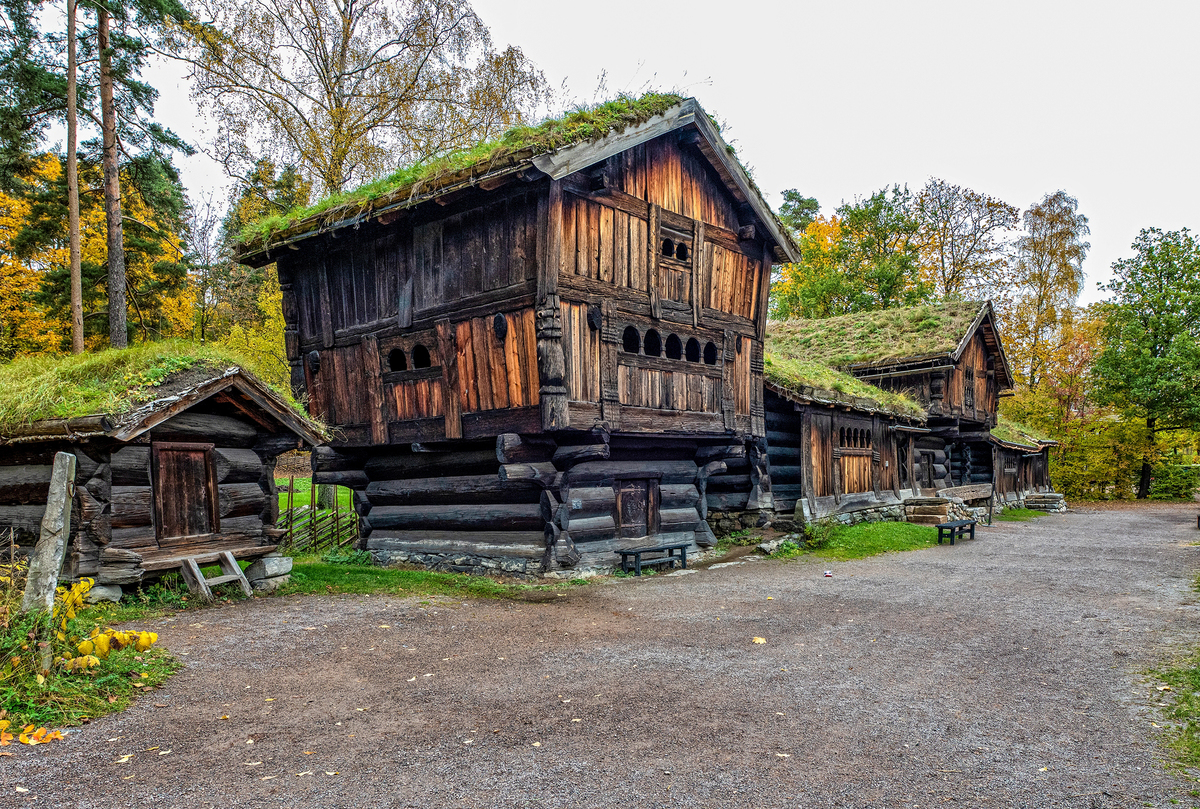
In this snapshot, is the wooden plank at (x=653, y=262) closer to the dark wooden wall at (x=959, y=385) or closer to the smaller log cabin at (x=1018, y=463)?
the dark wooden wall at (x=959, y=385)

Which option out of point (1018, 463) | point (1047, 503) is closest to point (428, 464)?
point (1047, 503)

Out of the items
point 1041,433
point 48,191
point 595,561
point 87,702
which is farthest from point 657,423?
point 1041,433

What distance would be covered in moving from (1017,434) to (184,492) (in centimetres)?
3529

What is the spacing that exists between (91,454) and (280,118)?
48.5 feet

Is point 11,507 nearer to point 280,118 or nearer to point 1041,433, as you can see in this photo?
point 280,118

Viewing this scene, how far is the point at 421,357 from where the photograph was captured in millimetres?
13648

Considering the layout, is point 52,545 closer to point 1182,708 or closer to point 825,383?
point 1182,708

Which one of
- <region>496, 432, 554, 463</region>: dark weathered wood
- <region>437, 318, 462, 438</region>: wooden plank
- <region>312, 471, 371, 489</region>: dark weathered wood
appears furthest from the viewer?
<region>312, 471, 371, 489</region>: dark weathered wood

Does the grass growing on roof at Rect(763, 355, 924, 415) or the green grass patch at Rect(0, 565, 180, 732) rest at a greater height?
the grass growing on roof at Rect(763, 355, 924, 415)

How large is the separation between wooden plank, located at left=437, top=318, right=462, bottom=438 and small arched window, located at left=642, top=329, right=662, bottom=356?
3536 millimetres

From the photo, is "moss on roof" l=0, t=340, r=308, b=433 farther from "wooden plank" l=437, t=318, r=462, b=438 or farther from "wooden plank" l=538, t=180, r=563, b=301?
"wooden plank" l=538, t=180, r=563, b=301

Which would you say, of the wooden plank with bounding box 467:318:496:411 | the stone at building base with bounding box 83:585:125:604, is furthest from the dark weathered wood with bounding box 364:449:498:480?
the stone at building base with bounding box 83:585:125:604

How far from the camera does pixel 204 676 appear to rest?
6664mm

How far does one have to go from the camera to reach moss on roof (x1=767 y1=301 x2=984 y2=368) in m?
25.6
